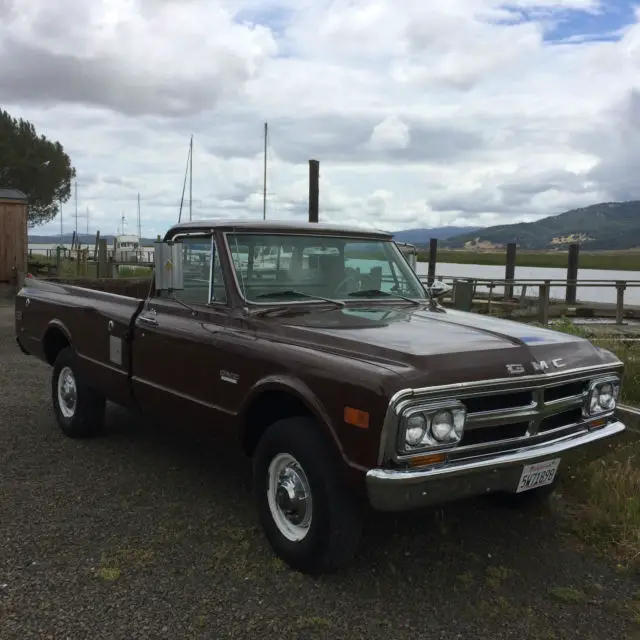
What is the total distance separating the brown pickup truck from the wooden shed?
47.1ft

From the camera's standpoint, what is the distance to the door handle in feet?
15.8

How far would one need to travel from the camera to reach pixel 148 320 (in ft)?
16.1

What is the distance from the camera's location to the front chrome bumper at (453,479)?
3.05m

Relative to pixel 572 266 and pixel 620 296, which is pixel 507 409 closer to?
pixel 620 296

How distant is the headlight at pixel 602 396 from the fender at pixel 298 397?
4.91 feet

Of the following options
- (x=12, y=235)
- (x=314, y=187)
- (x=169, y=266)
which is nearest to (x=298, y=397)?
(x=169, y=266)

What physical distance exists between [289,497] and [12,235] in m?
16.8

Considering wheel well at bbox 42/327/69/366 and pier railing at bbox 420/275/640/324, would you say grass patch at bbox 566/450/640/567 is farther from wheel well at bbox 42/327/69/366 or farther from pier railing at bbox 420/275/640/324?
wheel well at bbox 42/327/69/366

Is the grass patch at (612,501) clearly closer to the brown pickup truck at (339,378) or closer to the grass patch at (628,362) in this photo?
the brown pickup truck at (339,378)

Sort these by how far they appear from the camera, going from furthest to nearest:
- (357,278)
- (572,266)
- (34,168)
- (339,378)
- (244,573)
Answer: (34,168)
(572,266)
(357,278)
(244,573)
(339,378)

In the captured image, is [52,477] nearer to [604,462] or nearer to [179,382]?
[179,382]

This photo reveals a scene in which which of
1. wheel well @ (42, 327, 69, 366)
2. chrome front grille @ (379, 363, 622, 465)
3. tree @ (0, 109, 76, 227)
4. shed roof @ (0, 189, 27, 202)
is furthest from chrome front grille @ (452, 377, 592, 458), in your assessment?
tree @ (0, 109, 76, 227)

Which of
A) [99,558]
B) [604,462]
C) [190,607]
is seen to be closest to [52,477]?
[99,558]

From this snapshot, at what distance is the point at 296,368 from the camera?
11.6 feet
